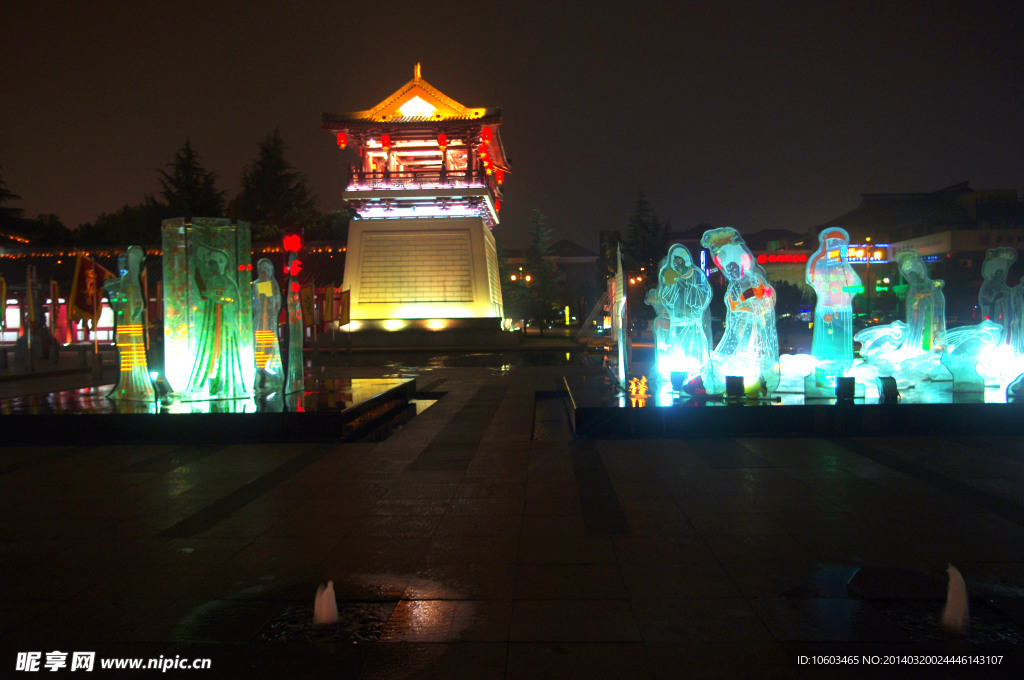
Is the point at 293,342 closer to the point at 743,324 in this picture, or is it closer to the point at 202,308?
the point at 202,308

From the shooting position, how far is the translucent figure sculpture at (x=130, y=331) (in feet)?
35.3

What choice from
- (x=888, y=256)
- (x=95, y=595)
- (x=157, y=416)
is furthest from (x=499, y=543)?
(x=888, y=256)

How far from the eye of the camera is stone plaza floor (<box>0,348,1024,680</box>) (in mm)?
Result: 3316

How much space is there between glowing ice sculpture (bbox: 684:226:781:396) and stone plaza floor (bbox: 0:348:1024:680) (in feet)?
8.69

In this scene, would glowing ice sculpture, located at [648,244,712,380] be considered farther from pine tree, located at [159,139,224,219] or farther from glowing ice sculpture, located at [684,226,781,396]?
pine tree, located at [159,139,224,219]

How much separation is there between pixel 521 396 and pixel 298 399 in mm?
5003

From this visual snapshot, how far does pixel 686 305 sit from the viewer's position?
38.9 feet

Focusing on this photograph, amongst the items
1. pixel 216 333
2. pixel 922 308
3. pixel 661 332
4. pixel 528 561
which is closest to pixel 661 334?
pixel 661 332

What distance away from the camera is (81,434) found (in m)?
9.18

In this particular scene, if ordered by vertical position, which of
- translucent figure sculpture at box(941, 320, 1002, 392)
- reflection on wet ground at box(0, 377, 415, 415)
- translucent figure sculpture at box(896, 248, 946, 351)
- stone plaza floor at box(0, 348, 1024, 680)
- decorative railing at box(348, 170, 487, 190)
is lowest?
stone plaza floor at box(0, 348, 1024, 680)

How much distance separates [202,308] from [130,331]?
1.21 metres

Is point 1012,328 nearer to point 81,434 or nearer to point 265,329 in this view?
point 265,329

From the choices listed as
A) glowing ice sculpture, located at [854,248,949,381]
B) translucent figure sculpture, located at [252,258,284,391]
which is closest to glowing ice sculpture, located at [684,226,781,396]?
glowing ice sculpture, located at [854,248,949,381]

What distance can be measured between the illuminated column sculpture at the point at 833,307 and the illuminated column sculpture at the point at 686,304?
1.74 m
